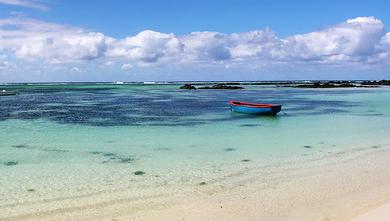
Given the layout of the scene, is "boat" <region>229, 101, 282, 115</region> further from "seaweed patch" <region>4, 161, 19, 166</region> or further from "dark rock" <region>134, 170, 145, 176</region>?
"seaweed patch" <region>4, 161, 19, 166</region>

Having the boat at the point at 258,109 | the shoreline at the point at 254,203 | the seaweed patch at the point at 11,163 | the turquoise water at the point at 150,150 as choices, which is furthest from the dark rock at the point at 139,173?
the boat at the point at 258,109

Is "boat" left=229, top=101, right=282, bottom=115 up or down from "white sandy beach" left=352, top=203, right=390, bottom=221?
up

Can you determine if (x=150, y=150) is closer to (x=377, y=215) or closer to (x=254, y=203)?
(x=254, y=203)

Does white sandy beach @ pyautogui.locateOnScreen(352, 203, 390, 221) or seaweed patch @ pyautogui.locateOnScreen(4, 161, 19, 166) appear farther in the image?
seaweed patch @ pyautogui.locateOnScreen(4, 161, 19, 166)

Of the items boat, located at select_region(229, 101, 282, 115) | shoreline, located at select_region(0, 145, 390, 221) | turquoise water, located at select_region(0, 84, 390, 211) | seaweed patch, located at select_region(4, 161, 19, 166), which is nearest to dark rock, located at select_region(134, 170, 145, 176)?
turquoise water, located at select_region(0, 84, 390, 211)

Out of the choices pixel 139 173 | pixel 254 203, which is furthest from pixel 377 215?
pixel 139 173

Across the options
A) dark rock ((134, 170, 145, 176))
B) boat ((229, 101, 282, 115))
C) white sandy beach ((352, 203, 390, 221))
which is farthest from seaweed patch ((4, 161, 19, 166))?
boat ((229, 101, 282, 115))

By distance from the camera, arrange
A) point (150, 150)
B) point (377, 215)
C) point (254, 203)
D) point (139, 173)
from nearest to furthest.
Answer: point (377, 215), point (254, 203), point (139, 173), point (150, 150)

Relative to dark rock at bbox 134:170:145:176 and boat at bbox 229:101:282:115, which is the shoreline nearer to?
dark rock at bbox 134:170:145:176

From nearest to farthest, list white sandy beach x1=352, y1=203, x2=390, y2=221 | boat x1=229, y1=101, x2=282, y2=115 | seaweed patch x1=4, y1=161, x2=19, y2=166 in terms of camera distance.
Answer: white sandy beach x1=352, y1=203, x2=390, y2=221 < seaweed patch x1=4, y1=161, x2=19, y2=166 < boat x1=229, y1=101, x2=282, y2=115

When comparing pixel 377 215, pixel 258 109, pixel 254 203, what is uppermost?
pixel 258 109

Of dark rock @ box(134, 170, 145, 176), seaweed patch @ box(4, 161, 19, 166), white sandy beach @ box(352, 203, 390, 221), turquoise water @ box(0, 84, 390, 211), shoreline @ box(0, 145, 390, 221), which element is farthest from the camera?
seaweed patch @ box(4, 161, 19, 166)

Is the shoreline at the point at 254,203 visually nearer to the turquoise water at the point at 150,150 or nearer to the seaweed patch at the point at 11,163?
the turquoise water at the point at 150,150

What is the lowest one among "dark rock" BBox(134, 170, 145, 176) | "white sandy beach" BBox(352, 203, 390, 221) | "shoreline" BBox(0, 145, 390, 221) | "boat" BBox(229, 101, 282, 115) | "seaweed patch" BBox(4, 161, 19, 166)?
"shoreline" BBox(0, 145, 390, 221)
